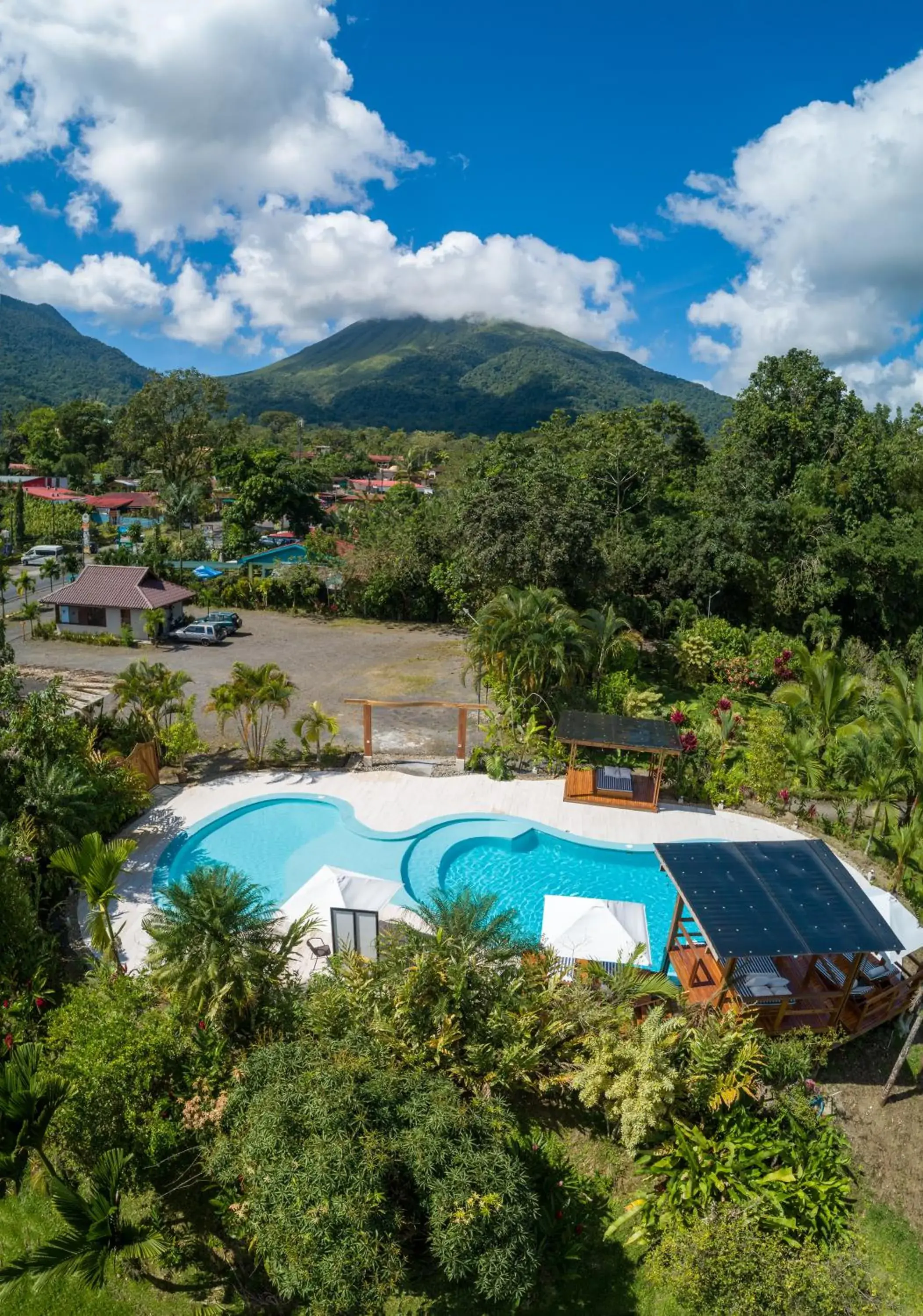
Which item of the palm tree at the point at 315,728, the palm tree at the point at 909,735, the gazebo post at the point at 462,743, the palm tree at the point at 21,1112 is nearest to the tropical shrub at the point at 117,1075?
the palm tree at the point at 21,1112

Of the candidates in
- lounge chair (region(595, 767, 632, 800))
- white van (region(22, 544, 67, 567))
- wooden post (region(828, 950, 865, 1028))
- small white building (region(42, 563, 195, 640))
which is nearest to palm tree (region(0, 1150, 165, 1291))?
wooden post (region(828, 950, 865, 1028))

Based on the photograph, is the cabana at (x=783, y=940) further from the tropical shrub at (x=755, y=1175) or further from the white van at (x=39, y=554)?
the white van at (x=39, y=554)

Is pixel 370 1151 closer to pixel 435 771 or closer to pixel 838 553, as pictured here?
pixel 435 771

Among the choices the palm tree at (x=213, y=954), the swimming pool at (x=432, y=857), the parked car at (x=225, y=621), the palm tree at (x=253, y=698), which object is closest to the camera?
the palm tree at (x=213, y=954)

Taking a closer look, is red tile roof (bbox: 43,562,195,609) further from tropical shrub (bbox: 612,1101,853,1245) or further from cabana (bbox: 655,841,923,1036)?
tropical shrub (bbox: 612,1101,853,1245)

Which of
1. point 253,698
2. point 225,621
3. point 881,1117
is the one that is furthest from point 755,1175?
point 225,621

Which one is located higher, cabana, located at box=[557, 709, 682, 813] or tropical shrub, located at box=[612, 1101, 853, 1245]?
cabana, located at box=[557, 709, 682, 813]

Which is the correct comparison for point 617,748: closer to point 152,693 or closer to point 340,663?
point 152,693
